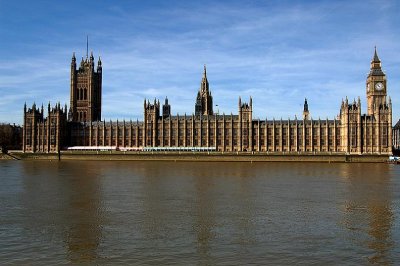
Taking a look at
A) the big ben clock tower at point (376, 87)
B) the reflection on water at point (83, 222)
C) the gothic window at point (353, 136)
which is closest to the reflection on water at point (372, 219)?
the reflection on water at point (83, 222)

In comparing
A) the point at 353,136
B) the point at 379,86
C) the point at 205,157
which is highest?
the point at 379,86

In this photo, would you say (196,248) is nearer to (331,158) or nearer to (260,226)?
(260,226)

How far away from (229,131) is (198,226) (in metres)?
91.6

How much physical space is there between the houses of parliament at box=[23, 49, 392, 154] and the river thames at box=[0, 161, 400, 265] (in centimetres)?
7142

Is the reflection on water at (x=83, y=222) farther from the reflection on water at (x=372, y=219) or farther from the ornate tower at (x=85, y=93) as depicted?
the ornate tower at (x=85, y=93)

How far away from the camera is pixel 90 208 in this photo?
30172 mm

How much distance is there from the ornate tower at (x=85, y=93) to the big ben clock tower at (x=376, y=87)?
76021 mm

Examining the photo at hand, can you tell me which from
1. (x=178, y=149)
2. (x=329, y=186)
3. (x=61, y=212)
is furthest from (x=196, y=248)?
(x=178, y=149)

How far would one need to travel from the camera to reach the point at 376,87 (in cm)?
11750

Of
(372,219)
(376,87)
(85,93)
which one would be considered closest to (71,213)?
(372,219)

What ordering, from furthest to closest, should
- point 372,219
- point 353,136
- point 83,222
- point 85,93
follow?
point 85,93 < point 353,136 < point 372,219 < point 83,222

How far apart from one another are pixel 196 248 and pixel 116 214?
9.34 metres

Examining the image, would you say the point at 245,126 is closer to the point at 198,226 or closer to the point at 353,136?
the point at 353,136

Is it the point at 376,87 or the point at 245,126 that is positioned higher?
the point at 376,87
